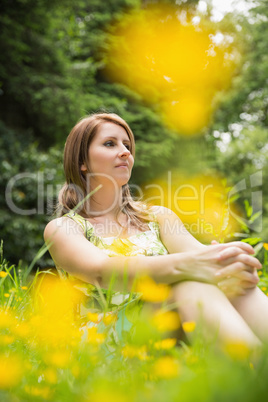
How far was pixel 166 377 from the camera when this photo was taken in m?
0.79

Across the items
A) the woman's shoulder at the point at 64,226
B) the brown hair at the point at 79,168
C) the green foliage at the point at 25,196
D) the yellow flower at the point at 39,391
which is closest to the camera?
the yellow flower at the point at 39,391

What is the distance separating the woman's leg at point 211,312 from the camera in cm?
112

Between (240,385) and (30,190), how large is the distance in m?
5.51

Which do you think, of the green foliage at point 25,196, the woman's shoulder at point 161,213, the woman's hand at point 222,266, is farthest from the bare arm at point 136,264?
the green foliage at point 25,196

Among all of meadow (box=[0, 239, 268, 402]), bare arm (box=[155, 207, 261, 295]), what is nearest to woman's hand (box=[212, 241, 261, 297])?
bare arm (box=[155, 207, 261, 295])

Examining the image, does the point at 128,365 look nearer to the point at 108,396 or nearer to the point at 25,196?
the point at 108,396

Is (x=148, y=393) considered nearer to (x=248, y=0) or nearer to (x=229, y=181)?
(x=229, y=181)

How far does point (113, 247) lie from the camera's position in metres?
1.77

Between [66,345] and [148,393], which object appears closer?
[148,393]

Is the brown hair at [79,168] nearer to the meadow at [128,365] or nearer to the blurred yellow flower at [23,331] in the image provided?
the meadow at [128,365]

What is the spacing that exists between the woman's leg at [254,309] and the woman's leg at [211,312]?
0.12 metres

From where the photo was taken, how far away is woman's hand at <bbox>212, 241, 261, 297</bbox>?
129 cm

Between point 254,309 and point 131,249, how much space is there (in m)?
0.63

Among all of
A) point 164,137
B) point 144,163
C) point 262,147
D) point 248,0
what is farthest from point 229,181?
point 248,0
